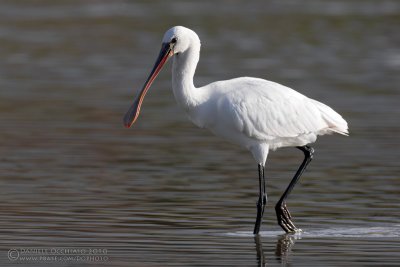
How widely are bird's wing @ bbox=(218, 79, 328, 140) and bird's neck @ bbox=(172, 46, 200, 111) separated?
26cm

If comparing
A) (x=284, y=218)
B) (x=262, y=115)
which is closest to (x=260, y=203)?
(x=284, y=218)

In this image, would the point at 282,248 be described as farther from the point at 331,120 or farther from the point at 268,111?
the point at 331,120

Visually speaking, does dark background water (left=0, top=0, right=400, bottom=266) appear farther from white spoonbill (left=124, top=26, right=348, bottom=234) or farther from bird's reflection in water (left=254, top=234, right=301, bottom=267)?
white spoonbill (left=124, top=26, right=348, bottom=234)

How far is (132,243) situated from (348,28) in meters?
23.0

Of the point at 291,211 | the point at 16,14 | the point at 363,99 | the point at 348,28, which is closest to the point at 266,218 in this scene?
the point at 291,211

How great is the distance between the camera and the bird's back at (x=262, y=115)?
1155cm

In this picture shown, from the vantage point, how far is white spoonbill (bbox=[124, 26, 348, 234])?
11.6 m

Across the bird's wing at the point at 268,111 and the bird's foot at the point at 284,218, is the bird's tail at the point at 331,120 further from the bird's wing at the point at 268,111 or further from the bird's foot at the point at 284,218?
the bird's foot at the point at 284,218

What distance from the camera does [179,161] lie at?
595 inches

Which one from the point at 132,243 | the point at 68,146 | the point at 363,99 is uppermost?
the point at 132,243

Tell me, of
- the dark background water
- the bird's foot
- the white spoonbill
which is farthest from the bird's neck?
the bird's foot

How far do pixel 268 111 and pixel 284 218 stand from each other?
3.26 ft

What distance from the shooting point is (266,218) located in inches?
486

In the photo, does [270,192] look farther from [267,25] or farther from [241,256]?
[267,25]
